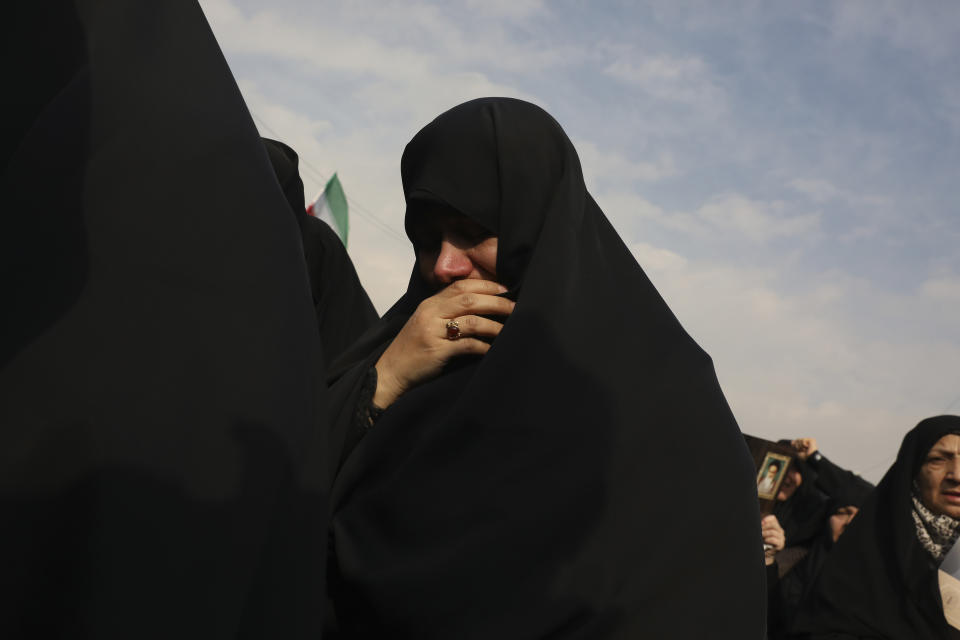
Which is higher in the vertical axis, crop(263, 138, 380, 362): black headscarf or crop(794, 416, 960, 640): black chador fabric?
crop(263, 138, 380, 362): black headscarf

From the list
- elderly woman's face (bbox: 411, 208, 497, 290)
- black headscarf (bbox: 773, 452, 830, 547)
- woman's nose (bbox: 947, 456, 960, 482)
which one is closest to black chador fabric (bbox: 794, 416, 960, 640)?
woman's nose (bbox: 947, 456, 960, 482)

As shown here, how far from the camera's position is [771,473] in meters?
4.80

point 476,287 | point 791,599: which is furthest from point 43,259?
point 791,599

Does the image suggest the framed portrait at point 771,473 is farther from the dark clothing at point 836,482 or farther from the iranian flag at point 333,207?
the iranian flag at point 333,207

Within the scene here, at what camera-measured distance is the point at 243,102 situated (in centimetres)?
86

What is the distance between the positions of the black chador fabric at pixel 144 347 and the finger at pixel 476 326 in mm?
760

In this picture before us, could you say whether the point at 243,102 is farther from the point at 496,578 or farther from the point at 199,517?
the point at 496,578

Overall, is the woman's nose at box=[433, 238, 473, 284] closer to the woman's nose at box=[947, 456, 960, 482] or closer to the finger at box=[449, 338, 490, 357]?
the finger at box=[449, 338, 490, 357]

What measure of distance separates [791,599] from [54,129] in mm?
4724

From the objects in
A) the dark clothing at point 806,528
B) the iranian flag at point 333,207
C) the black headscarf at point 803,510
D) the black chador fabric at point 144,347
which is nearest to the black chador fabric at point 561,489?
the black chador fabric at point 144,347

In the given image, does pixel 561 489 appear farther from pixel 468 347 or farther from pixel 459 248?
pixel 459 248

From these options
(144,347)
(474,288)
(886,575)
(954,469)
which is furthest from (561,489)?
(954,469)

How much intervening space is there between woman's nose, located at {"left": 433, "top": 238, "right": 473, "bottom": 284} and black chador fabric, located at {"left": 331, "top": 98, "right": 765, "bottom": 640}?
0.70 feet

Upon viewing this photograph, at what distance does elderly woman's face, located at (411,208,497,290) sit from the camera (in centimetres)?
172
